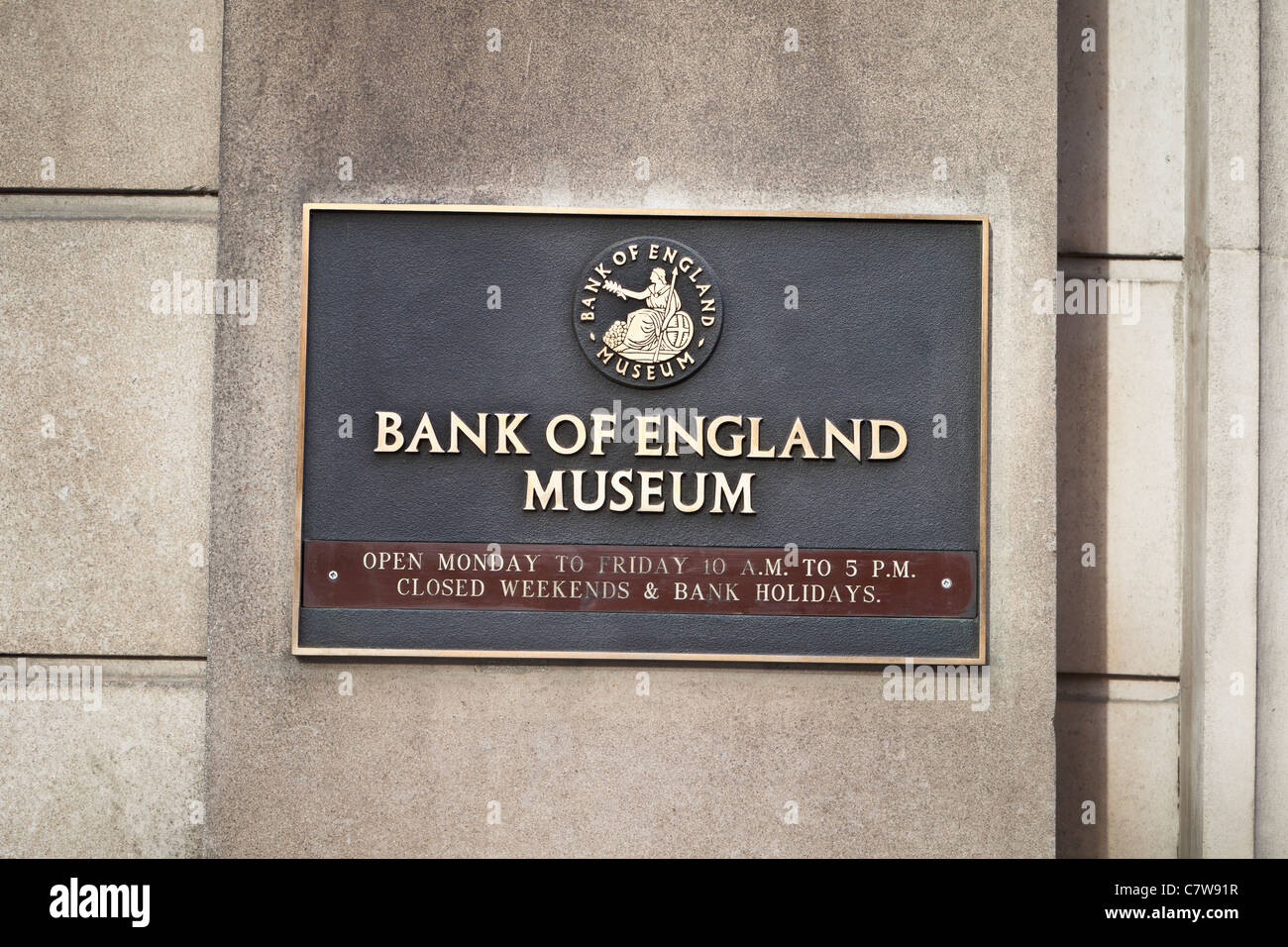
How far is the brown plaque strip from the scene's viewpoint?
150 inches

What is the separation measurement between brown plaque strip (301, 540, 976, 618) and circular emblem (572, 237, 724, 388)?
2.47ft

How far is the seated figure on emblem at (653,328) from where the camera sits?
3.85 metres

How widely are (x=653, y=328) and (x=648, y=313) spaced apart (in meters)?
0.06

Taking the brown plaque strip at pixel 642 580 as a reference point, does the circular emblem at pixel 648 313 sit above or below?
above

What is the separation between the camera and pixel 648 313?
12.7ft

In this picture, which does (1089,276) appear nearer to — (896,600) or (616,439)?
(896,600)

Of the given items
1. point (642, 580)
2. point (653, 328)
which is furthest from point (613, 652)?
point (653, 328)

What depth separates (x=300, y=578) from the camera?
3.79 meters

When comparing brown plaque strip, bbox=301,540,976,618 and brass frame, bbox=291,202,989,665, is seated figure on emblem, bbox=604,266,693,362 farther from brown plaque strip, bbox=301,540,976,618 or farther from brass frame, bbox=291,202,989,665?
brown plaque strip, bbox=301,540,976,618

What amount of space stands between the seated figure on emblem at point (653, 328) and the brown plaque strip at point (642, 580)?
81cm

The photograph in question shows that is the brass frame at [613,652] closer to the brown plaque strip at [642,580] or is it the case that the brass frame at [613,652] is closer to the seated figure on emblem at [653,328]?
the brown plaque strip at [642,580]

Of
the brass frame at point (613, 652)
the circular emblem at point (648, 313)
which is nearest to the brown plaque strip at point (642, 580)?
the brass frame at point (613, 652)

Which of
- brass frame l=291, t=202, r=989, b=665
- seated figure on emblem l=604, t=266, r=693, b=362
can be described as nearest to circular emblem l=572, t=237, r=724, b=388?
seated figure on emblem l=604, t=266, r=693, b=362

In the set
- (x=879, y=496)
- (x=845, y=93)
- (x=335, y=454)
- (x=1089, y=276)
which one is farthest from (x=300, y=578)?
(x=1089, y=276)
